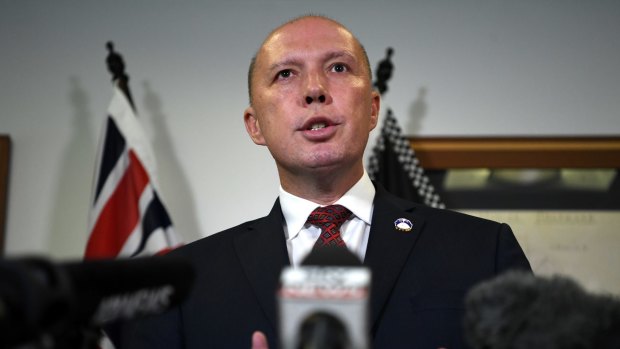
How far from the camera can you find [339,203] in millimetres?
1670

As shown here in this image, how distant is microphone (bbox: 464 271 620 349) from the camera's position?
0.59 meters

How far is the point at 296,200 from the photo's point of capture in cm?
174

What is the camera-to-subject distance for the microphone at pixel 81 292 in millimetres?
510

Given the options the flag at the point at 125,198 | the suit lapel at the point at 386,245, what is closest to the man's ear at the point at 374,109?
the suit lapel at the point at 386,245

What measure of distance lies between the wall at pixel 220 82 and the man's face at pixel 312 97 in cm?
119

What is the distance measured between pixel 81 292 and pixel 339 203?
111 centimetres

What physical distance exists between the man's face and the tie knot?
94 millimetres

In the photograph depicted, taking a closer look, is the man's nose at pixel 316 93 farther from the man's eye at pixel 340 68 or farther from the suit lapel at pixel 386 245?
the suit lapel at pixel 386 245

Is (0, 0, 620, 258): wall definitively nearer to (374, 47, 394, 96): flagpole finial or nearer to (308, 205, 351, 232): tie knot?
(374, 47, 394, 96): flagpole finial

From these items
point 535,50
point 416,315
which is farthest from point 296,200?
point 535,50

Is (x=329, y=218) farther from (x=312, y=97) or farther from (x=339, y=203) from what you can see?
(x=312, y=97)

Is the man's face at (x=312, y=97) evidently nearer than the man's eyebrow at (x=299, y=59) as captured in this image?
Yes

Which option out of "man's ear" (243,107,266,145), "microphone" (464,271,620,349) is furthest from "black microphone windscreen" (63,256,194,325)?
"man's ear" (243,107,266,145)

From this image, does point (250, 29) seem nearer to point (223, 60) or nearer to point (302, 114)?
point (223, 60)
